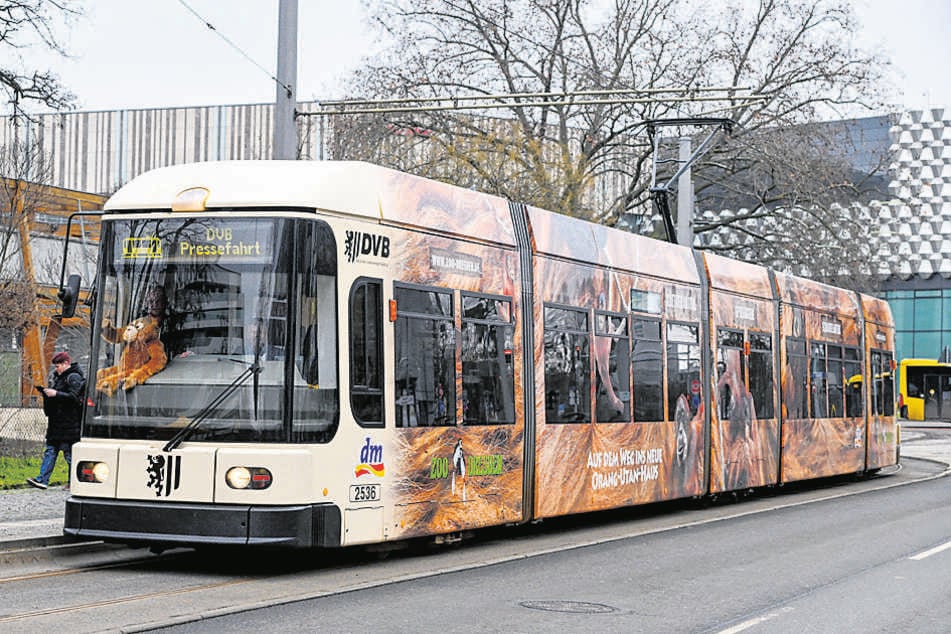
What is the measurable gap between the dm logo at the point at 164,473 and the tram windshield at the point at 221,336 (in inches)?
7.6

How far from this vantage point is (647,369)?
55.3ft

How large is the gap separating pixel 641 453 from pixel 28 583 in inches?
313

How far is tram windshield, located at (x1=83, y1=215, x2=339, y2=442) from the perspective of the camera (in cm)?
1095

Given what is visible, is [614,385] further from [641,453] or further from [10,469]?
[10,469]

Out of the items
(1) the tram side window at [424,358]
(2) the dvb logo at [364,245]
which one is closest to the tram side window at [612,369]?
(1) the tram side window at [424,358]

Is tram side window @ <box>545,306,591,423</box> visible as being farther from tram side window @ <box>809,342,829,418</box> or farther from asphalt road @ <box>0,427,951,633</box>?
tram side window @ <box>809,342,829,418</box>

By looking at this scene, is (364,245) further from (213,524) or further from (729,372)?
(729,372)

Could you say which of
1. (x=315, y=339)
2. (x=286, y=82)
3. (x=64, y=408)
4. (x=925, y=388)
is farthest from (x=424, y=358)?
(x=925, y=388)

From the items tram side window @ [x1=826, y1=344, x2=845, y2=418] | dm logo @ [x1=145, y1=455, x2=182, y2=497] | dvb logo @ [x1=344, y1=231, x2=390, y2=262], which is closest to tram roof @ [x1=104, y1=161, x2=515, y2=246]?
dvb logo @ [x1=344, y1=231, x2=390, y2=262]

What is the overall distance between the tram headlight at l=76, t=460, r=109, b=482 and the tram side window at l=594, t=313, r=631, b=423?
19.5 ft

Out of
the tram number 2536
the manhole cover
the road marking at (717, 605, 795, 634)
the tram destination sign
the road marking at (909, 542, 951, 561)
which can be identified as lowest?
the road marking at (717, 605, 795, 634)

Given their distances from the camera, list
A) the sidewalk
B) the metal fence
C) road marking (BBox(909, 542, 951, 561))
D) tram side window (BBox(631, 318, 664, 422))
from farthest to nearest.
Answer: the metal fence
tram side window (BBox(631, 318, 664, 422))
road marking (BBox(909, 542, 951, 561))
the sidewalk

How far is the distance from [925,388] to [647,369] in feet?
185

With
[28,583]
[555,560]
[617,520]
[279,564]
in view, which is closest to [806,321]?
[617,520]
